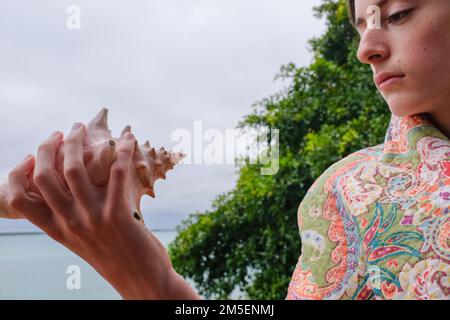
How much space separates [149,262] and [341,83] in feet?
7.54

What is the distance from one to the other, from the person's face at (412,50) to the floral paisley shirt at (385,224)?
0.09 meters

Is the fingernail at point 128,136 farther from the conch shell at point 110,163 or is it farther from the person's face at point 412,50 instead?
the person's face at point 412,50

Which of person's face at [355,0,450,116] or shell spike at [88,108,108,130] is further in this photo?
person's face at [355,0,450,116]

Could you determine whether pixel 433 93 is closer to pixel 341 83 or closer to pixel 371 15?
pixel 371 15

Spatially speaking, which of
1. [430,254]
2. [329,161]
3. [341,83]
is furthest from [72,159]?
[341,83]

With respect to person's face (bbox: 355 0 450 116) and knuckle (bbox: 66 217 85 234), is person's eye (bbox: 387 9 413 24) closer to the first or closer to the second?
person's face (bbox: 355 0 450 116)

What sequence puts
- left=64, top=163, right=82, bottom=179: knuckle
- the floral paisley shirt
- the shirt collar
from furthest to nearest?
the shirt collar → the floral paisley shirt → left=64, top=163, right=82, bottom=179: knuckle

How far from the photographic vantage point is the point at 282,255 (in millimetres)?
2381

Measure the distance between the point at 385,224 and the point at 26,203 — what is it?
0.55 m

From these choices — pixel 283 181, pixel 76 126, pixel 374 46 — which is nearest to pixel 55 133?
pixel 76 126

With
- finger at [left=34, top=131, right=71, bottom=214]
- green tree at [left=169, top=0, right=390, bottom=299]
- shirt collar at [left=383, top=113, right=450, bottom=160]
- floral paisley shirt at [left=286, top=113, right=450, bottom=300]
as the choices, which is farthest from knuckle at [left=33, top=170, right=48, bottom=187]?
green tree at [left=169, top=0, right=390, bottom=299]

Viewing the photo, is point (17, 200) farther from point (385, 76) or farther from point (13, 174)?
point (385, 76)

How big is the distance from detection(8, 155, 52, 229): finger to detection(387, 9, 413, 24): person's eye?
61 centimetres

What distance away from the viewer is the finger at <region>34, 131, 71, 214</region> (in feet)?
1.58
